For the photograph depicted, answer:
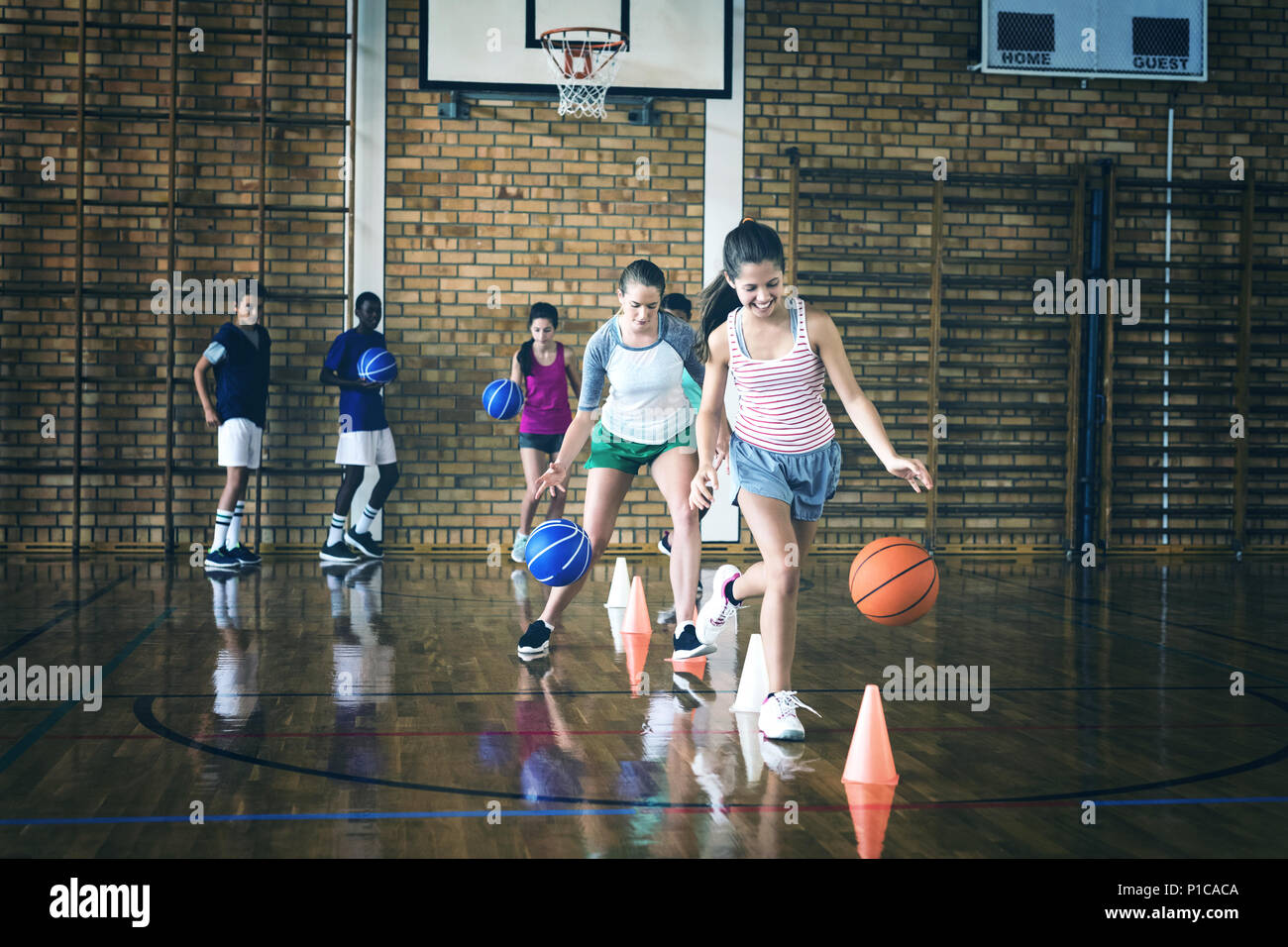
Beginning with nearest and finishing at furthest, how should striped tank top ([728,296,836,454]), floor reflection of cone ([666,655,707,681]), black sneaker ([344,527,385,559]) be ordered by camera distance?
1. striped tank top ([728,296,836,454])
2. floor reflection of cone ([666,655,707,681])
3. black sneaker ([344,527,385,559])

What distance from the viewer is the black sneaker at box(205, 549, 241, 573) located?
7953 millimetres

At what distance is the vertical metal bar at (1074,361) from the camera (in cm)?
954

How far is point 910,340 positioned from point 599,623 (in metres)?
4.51

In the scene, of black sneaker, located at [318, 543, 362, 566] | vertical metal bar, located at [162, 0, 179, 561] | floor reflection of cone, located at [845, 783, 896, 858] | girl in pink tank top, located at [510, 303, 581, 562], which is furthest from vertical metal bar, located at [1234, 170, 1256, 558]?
vertical metal bar, located at [162, 0, 179, 561]

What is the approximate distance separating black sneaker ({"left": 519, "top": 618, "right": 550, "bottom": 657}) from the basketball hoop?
4696 mm

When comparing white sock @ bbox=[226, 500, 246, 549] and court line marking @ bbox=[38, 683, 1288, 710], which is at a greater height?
white sock @ bbox=[226, 500, 246, 549]

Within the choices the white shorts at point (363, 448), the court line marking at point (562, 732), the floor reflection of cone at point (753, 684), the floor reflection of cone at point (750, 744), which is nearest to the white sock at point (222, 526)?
the white shorts at point (363, 448)

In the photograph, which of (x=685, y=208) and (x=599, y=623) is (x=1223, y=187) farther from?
(x=599, y=623)

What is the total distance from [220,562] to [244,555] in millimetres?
230

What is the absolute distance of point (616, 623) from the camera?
6.00m

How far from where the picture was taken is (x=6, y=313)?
8891mm

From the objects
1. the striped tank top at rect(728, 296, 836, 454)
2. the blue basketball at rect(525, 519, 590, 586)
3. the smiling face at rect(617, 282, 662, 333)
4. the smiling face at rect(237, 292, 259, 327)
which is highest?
the smiling face at rect(237, 292, 259, 327)

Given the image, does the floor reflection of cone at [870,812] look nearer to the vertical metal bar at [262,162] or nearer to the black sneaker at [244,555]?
the black sneaker at [244,555]

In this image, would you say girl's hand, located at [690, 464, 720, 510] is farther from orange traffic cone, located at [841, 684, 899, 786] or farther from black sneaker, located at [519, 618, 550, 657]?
black sneaker, located at [519, 618, 550, 657]
